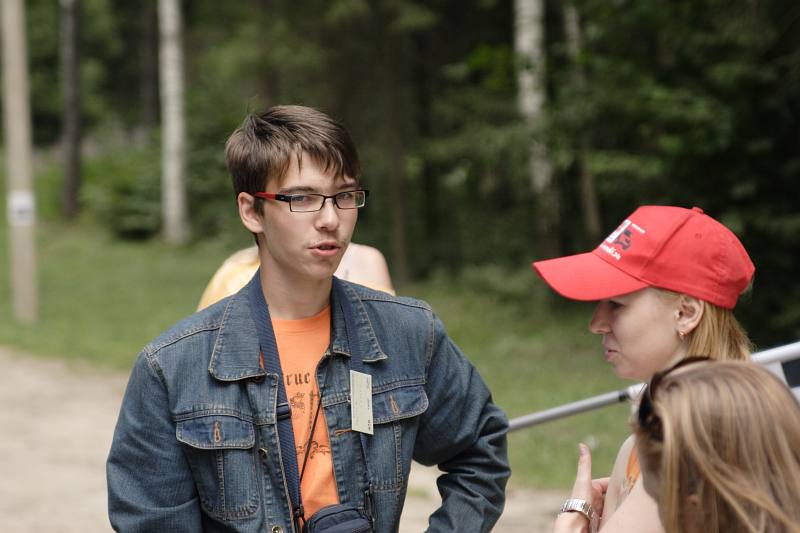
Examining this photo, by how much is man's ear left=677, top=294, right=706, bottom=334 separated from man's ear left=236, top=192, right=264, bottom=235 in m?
1.03

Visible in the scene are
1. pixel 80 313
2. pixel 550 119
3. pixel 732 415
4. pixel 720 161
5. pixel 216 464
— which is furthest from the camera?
pixel 80 313

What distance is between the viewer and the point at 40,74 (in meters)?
42.5

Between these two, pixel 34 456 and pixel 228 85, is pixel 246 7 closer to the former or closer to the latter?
pixel 228 85

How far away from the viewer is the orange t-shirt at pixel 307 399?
2449mm

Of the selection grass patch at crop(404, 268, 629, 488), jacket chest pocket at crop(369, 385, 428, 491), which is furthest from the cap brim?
grass patch at crop(404, 268, 629, 488)

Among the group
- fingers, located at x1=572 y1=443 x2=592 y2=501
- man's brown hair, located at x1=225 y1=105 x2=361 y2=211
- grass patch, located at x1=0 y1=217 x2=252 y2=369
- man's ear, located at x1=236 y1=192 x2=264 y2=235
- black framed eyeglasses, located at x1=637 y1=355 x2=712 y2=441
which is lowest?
grass patch, located at x1=0 y1=217 x2=252 y2=369

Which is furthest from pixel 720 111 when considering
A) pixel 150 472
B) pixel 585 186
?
pixel 150 472

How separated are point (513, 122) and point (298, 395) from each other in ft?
40.8

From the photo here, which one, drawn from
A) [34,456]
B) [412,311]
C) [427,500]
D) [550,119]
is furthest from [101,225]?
[412,311]

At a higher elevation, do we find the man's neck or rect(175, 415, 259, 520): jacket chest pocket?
the man's neck

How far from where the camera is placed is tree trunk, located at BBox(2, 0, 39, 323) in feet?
42.5

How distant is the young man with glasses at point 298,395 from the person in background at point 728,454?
83 centimetres

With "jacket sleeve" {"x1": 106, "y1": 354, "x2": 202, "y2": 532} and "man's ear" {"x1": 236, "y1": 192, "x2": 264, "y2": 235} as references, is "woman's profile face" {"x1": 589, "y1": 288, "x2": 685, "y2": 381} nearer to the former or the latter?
"man's ear" {"x1": 236, "y1": 192, "x2": 264, "y2": 235}

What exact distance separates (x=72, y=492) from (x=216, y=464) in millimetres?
4678
